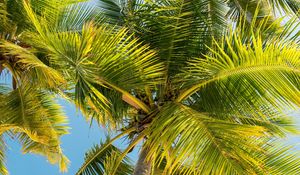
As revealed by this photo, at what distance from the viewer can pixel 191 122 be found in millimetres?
4961

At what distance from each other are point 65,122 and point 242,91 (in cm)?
417

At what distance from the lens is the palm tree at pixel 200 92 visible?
4641mm

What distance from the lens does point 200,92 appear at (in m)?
5.73

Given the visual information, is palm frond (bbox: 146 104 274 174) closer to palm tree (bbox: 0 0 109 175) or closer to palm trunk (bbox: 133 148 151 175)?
palm trunk (bbox: 133 148 151 175)

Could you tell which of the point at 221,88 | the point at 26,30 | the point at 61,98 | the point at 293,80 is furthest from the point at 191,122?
the point at 61,98

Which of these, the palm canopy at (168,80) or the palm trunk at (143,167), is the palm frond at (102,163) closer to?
the palm canopy at (168,80)

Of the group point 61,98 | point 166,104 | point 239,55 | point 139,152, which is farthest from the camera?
point 61,98

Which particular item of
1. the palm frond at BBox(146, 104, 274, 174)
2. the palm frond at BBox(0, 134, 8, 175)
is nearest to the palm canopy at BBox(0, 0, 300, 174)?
the palm frond at BBox(146, 104, 274, 174)

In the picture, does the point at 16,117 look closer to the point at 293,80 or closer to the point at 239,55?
the point at 239,55

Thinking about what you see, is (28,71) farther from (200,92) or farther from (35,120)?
(200,92)

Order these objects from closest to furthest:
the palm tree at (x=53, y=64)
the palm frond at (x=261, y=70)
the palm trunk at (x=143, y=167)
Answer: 1. the palm frond at (x=261, y=70)
2. the palm tree at (x=53, y=64)
3. the palm trunk at (x=143, y=167)

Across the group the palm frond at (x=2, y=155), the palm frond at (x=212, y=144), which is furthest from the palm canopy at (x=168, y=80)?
the palm frond at (x=2, y=155)

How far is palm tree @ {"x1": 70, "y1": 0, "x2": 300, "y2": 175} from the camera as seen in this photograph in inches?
183

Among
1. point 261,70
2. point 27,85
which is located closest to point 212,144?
point 261,70
